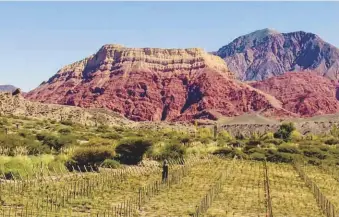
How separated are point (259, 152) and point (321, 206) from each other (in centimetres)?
3974

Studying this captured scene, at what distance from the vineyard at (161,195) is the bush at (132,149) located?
6734 mm

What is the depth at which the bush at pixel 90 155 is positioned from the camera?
1538 inches

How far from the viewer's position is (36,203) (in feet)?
73.5

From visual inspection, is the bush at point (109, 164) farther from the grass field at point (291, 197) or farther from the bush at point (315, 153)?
the bush at point (315, 153)

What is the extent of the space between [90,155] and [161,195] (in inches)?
496

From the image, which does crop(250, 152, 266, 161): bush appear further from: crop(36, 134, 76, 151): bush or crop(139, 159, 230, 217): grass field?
crop(36, 134, 76, 151): bush

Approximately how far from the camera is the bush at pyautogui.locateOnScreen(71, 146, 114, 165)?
39.1 metres

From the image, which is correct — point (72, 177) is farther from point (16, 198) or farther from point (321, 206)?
point (321, 206)

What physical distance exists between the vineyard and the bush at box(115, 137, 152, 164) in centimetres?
673

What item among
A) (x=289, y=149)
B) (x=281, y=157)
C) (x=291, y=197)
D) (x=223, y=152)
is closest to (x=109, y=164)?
(x=291, y=197)

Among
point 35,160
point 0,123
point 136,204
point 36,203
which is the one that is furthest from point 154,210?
point 0,123

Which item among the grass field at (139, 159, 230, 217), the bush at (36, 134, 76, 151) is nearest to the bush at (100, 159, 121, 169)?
the grass field at (139, 159, 230, 217)

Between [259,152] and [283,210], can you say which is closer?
[283,210]

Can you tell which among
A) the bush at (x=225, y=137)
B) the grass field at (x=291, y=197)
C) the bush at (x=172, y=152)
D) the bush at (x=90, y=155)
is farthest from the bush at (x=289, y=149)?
the bush at (x=90, y=155)
